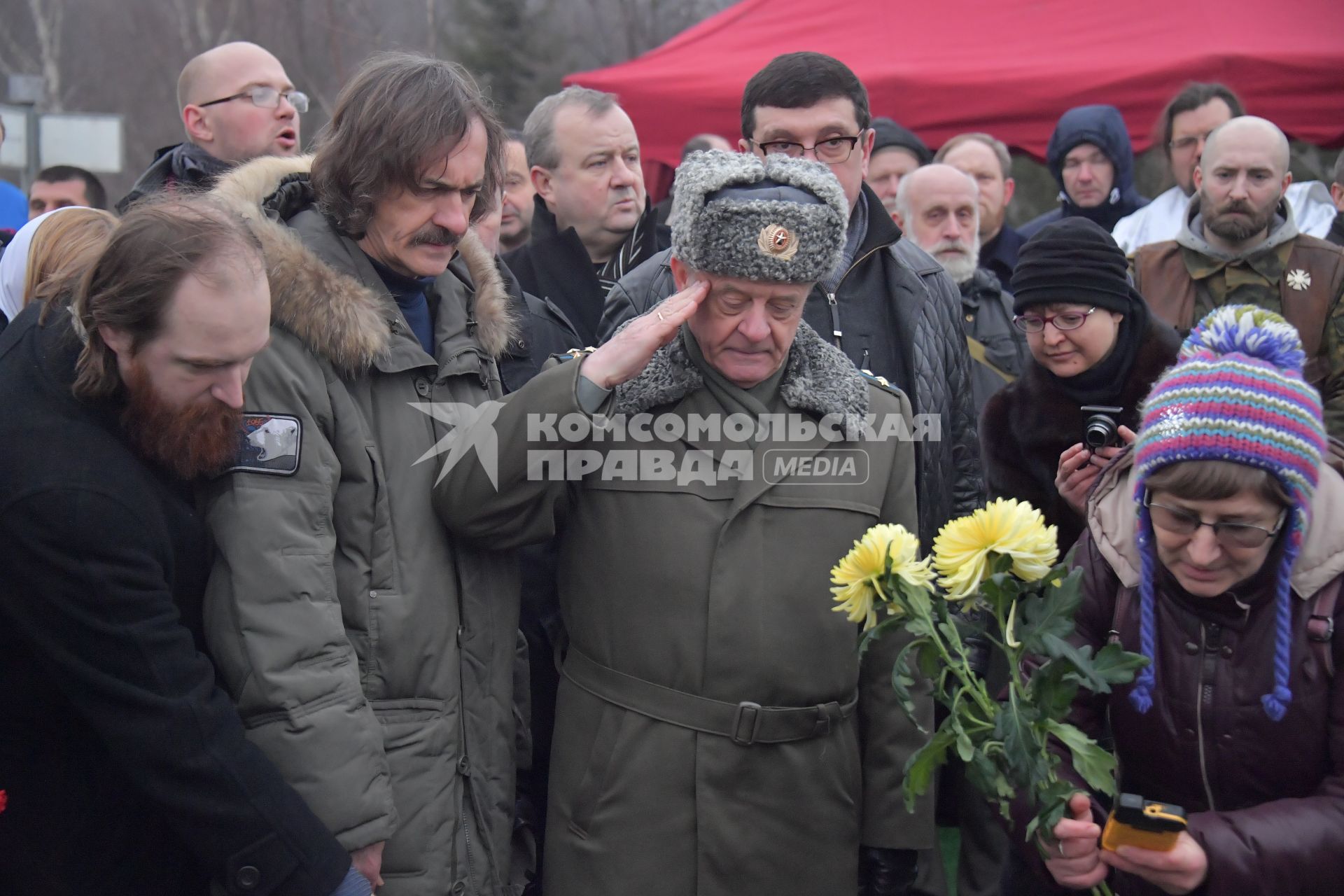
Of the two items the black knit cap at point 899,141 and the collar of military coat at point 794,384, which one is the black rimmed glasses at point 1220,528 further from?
the black knit cap at point 899,141

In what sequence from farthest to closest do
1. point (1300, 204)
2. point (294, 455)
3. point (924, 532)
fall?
1. point (1300, 204)
2. point (924, 532)
3. point (294, 455)

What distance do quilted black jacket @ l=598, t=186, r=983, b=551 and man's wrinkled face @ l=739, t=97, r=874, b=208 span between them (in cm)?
11

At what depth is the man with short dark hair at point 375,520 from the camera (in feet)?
7.45

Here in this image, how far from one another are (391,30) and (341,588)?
1804 centimetres

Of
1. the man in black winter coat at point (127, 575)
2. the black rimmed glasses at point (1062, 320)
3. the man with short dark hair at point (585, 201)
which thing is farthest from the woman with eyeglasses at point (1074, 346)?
the man in black winter coat at point (127, 575)

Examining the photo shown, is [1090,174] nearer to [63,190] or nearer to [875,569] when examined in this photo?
[875,569]

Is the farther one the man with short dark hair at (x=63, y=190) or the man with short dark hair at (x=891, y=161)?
the man with short dark hair at (x=63, y=190)

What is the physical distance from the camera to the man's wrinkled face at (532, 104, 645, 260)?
4.69 metres

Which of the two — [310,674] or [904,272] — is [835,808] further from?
[904,272]

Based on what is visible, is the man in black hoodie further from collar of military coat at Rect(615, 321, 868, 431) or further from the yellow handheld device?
the yellow handheld device

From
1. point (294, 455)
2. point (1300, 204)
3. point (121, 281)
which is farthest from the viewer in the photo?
point (1300, 204)

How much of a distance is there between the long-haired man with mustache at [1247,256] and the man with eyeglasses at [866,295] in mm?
1359

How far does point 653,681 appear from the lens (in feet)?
8.38

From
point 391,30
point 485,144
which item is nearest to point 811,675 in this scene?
point 485,144
